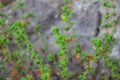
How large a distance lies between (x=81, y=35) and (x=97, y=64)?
0.82 m

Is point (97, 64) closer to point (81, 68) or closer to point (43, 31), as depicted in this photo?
point (81, 68)

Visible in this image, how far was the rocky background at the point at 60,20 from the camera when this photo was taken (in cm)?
659

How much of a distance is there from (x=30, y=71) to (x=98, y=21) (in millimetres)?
1556

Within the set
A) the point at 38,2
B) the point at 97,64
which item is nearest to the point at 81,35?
the point at 97,64

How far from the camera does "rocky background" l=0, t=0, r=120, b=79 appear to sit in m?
6.59

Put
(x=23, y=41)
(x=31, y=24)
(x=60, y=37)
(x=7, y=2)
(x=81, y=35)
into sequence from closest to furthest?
(x=60, y=37) < (x=23, y=41) < (x=81, y=35) < (x=31, y=24) < (x=7, y=2)

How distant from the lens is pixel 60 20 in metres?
7.04

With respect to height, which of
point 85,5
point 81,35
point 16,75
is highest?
point 85,5

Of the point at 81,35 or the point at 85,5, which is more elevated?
the point at 85,5

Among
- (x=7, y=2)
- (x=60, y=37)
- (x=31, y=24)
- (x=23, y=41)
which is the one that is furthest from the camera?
(x=7, y=2)

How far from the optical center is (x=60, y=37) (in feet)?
16.1

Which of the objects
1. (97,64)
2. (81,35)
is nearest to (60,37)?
(97,64)

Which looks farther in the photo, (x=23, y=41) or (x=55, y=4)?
(x=55, y=4)

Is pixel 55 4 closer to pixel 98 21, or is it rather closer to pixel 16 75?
pixel 98 21
